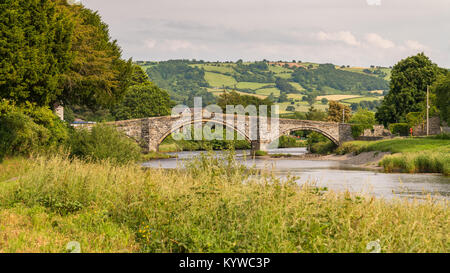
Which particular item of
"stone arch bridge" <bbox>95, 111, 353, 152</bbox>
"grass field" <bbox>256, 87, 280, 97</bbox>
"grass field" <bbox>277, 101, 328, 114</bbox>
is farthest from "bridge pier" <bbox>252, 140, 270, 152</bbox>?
"grass field" <bbox>256, 87, 280, 97</bbox>

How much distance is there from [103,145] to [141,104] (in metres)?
48.7

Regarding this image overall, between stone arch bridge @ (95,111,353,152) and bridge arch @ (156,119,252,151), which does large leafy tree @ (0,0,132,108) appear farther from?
stone arch bridge @ (95,111,353,152)

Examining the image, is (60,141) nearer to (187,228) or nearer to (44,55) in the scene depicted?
(44,55)

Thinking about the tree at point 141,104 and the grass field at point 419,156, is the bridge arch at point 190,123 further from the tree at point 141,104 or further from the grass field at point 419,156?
the grass field at point 419,156

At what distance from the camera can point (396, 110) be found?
238 ft

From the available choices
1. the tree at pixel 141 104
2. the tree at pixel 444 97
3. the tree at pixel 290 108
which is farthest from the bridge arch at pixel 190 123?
the tree at pixel 290 108

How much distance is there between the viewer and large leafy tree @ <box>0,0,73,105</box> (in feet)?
85.7

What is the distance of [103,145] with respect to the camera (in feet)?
109

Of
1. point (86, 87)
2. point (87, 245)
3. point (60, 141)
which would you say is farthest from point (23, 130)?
point (87, 245)

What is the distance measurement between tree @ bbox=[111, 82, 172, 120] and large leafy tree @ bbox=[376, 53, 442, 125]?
32900mm

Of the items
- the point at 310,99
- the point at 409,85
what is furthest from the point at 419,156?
the point at 310,99

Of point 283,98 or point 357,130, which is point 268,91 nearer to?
point 283,98

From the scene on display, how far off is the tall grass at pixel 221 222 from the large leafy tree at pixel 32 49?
14646mm
